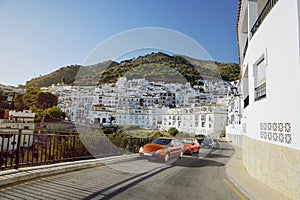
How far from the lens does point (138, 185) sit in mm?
5133

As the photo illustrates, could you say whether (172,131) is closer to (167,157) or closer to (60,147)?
(167,157)

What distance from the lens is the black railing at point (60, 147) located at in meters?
5.78

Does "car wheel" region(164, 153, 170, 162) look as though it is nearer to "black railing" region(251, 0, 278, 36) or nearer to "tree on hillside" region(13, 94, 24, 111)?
"black railing" region(251, 0, 278, 36)

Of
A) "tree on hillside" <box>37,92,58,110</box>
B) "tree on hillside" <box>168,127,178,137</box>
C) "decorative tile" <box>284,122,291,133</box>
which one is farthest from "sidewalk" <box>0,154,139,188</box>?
"tree on hillside" <box>37,92,58,110</box>

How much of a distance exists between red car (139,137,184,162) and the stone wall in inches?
A: 163

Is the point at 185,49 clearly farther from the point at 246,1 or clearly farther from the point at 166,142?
the point at 166,142

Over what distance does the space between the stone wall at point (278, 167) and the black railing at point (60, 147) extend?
20.1 ft

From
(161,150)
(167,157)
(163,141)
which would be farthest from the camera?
(163,141)

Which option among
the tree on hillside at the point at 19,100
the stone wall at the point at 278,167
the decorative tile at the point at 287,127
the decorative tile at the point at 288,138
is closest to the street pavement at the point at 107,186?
the stone wall at the point at 278,167

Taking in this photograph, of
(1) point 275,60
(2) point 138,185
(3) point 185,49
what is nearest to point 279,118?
(1) point 275,60

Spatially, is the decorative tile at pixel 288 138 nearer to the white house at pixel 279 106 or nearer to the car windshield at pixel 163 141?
the white house at pixel 279 106

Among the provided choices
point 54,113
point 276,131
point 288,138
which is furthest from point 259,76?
point 54,113

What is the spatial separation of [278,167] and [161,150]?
558cm

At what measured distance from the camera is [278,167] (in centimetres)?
480
